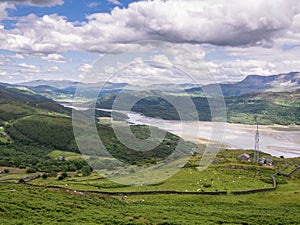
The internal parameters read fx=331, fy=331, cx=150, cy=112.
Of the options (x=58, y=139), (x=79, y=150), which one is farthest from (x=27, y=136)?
(x=79, y=150)

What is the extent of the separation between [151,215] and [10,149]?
481 ft

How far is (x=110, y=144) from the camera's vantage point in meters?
168

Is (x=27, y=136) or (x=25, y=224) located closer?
(x=25, y=224)

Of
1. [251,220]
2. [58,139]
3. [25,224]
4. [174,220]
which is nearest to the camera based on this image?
[25,224]

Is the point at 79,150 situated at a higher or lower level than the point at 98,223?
lower

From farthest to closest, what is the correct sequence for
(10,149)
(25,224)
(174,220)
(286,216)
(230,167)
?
(10,149) < (230,167) < (286,216) < (174,220) < (25,224)

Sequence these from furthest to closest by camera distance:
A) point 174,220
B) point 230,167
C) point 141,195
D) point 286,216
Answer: point 230,167 < point 141,195 < point 286,216 < point 174,220

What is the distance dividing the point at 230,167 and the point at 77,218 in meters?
55.2

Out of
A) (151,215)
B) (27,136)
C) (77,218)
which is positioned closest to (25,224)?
(77,218)

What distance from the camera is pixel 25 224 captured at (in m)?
25.5

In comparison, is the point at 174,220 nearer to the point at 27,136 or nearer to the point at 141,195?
the point at 141,195

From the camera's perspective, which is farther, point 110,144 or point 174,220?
point 110,144

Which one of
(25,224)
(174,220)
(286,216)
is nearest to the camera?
(25,224)

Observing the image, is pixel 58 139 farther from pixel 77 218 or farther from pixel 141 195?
pixel 77 218
